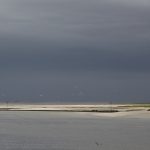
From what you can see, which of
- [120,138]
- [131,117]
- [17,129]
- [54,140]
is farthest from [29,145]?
[131,117]

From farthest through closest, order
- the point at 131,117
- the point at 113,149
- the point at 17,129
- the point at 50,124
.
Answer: the point at 131,117 → the point at 50,124 → the point at 17,129 → the point at 113,149

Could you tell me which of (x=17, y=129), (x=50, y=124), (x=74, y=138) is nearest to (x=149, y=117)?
(x=50, y=124)

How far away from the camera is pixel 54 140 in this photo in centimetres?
5219

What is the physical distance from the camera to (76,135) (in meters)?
57.0

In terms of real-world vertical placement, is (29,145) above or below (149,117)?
below

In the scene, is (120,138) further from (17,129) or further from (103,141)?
(17,129)

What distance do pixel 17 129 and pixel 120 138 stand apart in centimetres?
1530

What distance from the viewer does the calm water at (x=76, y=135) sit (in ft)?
156

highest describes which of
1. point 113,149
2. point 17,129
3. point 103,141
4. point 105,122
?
point 105,122

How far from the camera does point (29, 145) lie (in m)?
47.7

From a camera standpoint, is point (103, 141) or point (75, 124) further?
point (75, 124)

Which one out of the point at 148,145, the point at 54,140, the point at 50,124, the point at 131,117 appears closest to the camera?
the point at 148,145

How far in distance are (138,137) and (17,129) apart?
52.2 feet

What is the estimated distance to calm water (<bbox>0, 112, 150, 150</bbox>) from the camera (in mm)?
47459
